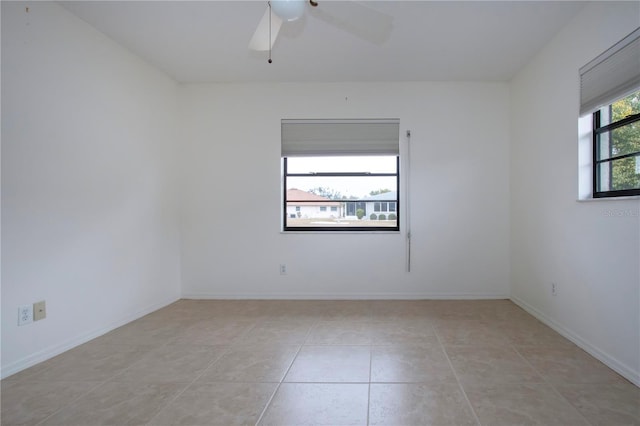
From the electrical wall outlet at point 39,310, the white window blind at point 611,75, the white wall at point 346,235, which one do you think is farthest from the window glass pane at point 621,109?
the electrical wall outlet at point 39,310

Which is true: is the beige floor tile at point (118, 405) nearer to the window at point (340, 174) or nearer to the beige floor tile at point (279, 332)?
the beige floor tile at point (279, 332)

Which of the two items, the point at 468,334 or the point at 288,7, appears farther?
the point at 468,334

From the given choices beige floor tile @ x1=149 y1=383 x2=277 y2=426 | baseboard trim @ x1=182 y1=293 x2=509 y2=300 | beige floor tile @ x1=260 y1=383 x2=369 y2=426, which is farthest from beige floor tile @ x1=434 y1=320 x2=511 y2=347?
beige floor tile @ x1=149 y1=383 x2=277 y2=426

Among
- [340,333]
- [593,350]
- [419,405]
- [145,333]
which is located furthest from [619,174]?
[145,333]

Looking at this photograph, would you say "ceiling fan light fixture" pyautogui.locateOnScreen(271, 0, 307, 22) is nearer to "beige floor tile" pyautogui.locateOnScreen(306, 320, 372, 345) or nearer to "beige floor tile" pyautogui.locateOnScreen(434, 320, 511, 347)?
"beige floor tile" pyautogui.locateOnScreen(306, 320, 372, 345)

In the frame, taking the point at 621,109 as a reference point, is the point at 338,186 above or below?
below

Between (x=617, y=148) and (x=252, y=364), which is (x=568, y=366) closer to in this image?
(x=617, y=148)

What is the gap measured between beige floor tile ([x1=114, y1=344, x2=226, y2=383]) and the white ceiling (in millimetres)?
2545

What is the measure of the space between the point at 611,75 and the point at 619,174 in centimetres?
66

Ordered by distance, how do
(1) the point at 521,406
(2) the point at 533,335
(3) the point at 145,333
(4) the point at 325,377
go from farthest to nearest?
(3) the point at 145,333, (2) the point at 533,335, (4) the point at 325,377, (1) the point at 521,406

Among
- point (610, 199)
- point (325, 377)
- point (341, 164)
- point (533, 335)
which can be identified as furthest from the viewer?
point (341, 164)

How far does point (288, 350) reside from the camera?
7.78 feet

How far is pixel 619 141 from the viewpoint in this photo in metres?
2.21

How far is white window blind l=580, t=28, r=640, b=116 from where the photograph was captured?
1936 millimetres
